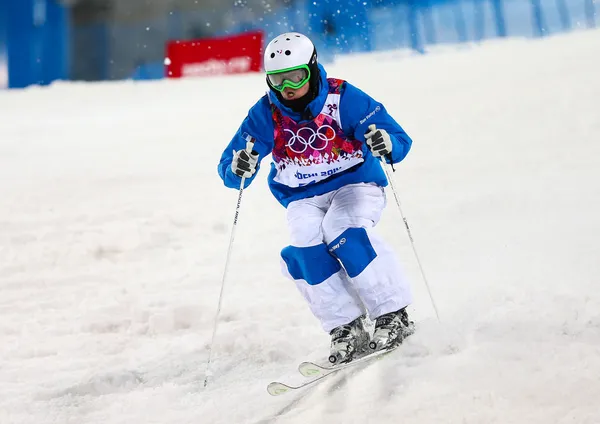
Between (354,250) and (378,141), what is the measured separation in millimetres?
459

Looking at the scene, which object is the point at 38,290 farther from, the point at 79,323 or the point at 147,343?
the point at 147,343

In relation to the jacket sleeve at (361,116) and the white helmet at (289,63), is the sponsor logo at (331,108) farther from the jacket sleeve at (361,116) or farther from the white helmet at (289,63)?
the white helmet at (289,63)

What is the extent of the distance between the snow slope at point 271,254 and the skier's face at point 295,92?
1.10 metres

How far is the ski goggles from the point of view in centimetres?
279

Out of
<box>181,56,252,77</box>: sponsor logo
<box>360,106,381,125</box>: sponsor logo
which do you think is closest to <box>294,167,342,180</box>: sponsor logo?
<box>360,106,381,125</box>: sponsor logo

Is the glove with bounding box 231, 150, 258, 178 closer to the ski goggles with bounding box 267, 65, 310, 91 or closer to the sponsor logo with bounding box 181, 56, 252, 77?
the ski goggles with bounding box 267, 65, 310, 91

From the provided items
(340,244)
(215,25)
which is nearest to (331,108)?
(340,244)

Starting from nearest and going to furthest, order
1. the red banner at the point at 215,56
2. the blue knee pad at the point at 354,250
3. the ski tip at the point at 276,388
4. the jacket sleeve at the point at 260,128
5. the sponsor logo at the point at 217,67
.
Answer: the ski tip at the point at 276,388 < the blue knee pad at the point at 354,250 < the jacket sleeve at the point at 260,128 < the red banner at the point at 215,56 < the sponsor logo at the point at 217,67

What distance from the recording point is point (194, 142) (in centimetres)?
864

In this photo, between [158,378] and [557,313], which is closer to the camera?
[557,313]

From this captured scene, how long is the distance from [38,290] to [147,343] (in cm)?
156

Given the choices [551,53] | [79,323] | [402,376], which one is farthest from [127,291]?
[551,53]

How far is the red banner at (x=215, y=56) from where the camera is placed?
10516 millimetres

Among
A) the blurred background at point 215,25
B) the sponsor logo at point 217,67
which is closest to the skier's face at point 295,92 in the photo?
the blurred background at point 215,25
